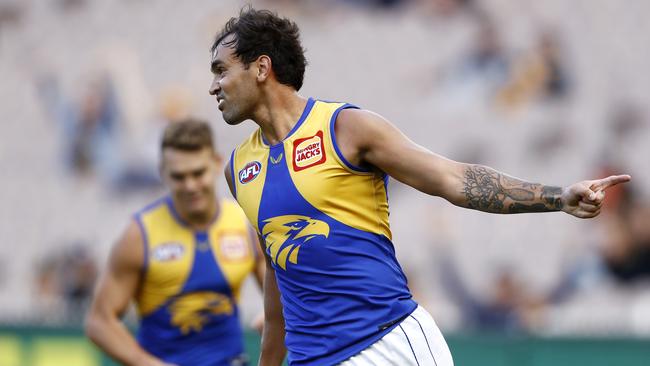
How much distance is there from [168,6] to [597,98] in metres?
6.33

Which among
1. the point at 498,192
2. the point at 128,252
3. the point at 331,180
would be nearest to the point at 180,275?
the point at 128,252

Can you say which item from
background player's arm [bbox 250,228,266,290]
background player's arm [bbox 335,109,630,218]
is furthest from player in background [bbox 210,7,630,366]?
background player's arm [bbox 250,228,266,290]

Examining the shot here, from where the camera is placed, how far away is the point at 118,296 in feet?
20.8

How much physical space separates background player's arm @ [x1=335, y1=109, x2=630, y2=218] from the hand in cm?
5

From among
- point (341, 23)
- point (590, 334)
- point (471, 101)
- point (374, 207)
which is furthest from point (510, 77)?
point (374, 207)

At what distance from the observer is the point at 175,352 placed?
Answer: 21.0ft

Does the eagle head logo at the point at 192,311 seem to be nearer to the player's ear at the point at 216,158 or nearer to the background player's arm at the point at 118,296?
the background player's arm at the point at 118,296

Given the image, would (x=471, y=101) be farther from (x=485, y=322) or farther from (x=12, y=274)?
(x=12, y=274)

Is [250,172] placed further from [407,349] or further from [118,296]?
[118,296]

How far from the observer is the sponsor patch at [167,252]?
639cm

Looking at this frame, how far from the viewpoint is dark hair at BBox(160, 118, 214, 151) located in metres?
6.51

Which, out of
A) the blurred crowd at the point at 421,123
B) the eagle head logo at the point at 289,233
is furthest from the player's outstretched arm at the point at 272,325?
the blurred crowd at the point at 421,123

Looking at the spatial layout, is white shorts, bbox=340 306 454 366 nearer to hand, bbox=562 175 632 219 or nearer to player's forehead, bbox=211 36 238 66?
hand, bbox=562 175 632 219

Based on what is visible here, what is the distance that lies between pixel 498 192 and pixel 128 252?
2.91 m
